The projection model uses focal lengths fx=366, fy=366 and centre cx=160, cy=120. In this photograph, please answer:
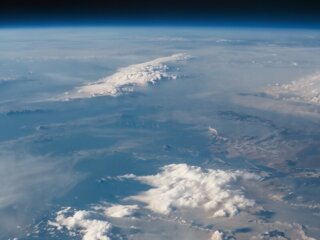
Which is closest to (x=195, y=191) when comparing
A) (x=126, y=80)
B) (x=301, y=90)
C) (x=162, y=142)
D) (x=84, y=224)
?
(x=84, y=224)

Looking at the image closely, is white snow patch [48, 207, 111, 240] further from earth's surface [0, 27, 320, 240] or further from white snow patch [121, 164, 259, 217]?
white snow patch [121, 164, 259, 217]

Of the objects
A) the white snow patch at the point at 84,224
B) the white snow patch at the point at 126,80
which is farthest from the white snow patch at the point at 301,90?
the white snow patch at the point at 84,224

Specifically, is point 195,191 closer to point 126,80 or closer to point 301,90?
point 301,90

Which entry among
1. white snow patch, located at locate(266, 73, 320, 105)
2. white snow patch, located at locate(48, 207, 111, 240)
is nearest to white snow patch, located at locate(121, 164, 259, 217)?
white snow patch, located at locate(48, 207, 111, 240)

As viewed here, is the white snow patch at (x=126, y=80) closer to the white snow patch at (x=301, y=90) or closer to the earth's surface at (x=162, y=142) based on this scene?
the earth's surface at (x=162, y=142)

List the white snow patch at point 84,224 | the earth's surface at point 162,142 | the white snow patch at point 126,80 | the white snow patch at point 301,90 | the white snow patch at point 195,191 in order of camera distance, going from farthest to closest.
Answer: the white snow patch at point 126,80, the white snow patch at point 301,90, the white snow patch at point 195,191, the earth's surface at point 162,142, the white snow patch at point 84,224

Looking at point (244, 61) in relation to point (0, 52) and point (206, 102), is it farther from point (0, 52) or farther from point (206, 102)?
point (0, 52)
